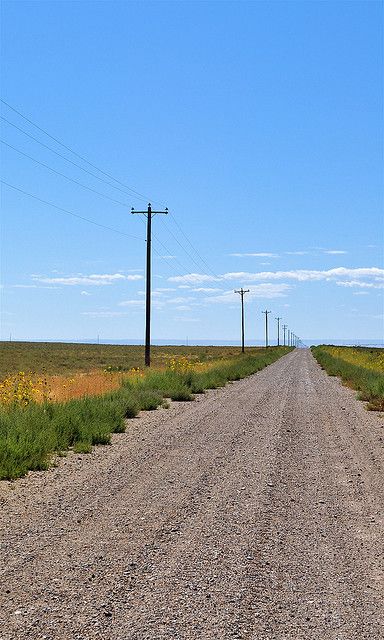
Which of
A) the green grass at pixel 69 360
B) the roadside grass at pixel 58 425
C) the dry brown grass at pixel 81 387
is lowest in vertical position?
the roadside grass at pixel 58 425

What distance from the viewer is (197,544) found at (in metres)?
7.00

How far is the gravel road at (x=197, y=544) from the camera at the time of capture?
5050 millimetres

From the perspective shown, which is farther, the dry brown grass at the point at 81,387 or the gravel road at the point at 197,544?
the dry brown grass at the point at 81,387

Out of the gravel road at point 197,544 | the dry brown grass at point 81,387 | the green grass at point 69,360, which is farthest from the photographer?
the green grass at point 69,360

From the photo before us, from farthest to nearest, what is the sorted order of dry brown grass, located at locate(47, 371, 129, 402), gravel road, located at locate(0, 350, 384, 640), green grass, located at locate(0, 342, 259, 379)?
green grass, located at locate(0, 342, 259, 379), dry brown grass, located at locate(47, 371, 129, 402), gravel road, located at locate(0, 350, 384, 640)

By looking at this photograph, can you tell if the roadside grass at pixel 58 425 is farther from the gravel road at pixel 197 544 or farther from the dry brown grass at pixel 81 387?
the dry brown grass at pixel 81 387

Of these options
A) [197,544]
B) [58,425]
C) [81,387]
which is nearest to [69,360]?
[81,387]

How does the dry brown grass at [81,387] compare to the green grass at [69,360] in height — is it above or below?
below

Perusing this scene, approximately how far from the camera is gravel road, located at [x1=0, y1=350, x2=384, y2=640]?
5.05 m

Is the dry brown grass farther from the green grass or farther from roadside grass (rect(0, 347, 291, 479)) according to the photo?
the green grass

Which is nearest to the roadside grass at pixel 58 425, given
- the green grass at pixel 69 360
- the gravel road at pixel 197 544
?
the gravel road at pixel 197 544

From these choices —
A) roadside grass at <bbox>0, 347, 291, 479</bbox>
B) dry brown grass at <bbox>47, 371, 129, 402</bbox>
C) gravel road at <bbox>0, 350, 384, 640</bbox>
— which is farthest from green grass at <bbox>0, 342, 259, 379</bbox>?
gravel road at <bbox>0, 350, 384, 640</bbox>

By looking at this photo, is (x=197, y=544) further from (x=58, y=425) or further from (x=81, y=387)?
(x=81, y=387)

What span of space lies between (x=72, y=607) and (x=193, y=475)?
217 inches
